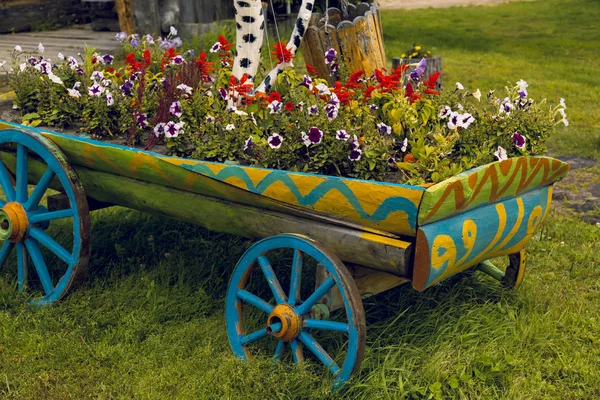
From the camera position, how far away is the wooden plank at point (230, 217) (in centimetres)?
270

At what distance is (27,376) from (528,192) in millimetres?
2059

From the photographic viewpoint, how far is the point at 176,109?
11.6ft

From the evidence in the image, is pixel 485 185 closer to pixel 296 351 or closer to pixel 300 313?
pixel 300 313

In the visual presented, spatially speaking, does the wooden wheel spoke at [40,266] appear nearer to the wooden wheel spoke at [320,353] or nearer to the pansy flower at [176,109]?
the pansy flower at [176,109]

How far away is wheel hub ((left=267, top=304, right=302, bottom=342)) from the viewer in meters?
2.84

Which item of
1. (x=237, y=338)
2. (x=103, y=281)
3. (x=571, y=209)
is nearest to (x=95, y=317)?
(x=103, y=281)

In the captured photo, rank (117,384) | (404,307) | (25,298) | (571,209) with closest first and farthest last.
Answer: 1. (117,384)
2. (404,307)
3. (25,298)
4. (571,209)

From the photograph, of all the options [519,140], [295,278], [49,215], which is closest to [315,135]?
[295,278]

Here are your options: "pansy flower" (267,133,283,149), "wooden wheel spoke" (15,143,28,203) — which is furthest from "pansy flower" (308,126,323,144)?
"wooden wheel spoke" (15,143,28,203)

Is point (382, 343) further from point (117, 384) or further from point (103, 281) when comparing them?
point (103, 281)

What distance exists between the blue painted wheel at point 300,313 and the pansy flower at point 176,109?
0.85 m

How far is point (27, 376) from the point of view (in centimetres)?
311

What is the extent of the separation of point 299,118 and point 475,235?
2.97ft

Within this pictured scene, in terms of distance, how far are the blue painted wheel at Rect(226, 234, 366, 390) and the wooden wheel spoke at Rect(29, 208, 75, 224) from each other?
88 cm
